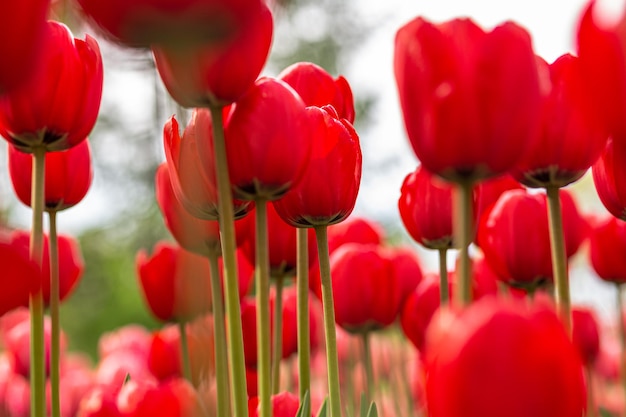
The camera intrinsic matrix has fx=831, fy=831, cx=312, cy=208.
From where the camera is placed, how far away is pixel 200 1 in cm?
35

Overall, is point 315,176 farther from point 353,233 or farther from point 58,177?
point 353,233

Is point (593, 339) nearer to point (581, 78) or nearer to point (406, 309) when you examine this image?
point (406, 309)

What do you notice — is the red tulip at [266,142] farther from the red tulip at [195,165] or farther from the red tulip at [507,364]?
the red tulip at [507,364]

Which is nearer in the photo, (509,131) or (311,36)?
(509,131)

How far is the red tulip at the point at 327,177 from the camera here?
1.90 feet

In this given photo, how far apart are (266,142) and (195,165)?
0.18 ft

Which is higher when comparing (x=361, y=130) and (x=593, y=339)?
(x=361, y=130)

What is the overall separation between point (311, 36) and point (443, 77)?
8.62 m

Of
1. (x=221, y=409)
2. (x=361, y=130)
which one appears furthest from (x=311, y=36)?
(x=221, y=409)

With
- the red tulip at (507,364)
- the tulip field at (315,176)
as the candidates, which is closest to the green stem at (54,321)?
the tulip field at (315,176)

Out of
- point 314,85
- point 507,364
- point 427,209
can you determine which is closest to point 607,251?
point 427,209

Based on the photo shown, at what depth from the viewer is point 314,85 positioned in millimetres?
684

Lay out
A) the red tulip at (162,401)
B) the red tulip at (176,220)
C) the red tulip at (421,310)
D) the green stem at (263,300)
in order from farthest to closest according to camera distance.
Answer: the red tulip at (421,310)
the red tulip at (176,220)
the green stem at (263,300)
the red tulip at (162,401)

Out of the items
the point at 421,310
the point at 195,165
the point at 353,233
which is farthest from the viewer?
the point at 353,233
